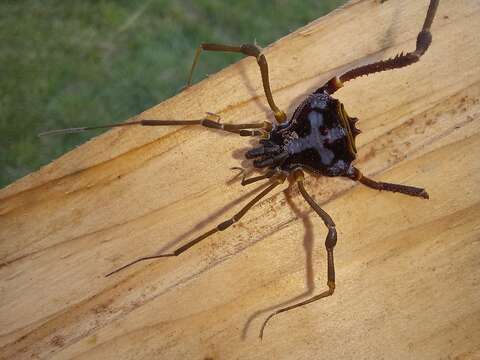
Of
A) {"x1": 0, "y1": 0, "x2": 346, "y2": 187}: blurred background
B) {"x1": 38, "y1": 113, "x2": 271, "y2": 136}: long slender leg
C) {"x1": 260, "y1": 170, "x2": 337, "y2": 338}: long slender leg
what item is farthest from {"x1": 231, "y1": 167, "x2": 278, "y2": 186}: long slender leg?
{"x1": 0, "y1": 0, "x2": 346, "y2": 187}: blurred background

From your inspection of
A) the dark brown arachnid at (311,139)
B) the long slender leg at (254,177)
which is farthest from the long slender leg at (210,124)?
the long slender leg at (254,177)

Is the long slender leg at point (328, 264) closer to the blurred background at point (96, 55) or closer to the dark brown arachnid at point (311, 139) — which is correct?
the dark brown arachnid at point (311, 139)

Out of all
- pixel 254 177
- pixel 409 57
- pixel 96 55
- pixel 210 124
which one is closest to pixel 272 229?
pixel 254 177

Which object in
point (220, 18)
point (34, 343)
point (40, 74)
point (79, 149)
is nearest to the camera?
point (34, 343)

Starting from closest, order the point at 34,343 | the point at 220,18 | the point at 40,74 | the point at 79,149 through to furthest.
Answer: the point at 34,343 → the point at 79,149 → the point at 40,74 → the point at 220,18

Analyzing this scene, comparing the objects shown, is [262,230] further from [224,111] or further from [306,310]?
[224,111]

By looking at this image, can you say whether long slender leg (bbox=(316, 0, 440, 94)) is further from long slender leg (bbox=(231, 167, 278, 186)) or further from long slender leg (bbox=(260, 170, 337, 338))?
long slender leg (bbox=(260, 170, 337, 338))

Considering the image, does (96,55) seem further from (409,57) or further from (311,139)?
(409,57)

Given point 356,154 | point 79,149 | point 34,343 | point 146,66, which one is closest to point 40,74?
point 146,66

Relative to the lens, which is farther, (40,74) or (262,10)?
(262,10)
